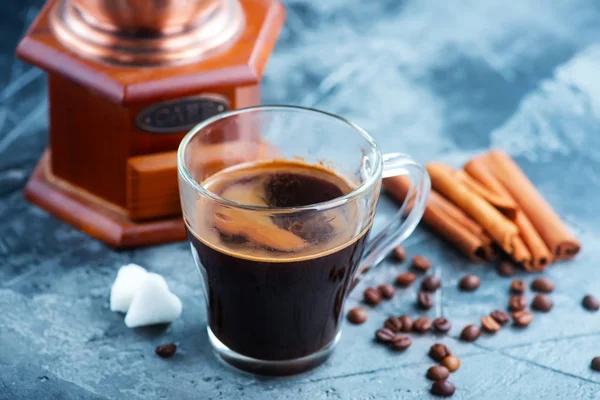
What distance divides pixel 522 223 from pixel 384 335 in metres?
0.44

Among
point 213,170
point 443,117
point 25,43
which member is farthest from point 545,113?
point 25,43

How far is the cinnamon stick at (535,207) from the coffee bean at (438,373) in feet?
1.43

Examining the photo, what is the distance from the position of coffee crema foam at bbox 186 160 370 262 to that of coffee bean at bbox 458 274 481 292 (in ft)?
1.25

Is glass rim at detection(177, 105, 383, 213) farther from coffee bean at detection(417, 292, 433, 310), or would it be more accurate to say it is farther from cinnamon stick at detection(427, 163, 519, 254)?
cinnamon stick at detection(427, 163, 519, 254)

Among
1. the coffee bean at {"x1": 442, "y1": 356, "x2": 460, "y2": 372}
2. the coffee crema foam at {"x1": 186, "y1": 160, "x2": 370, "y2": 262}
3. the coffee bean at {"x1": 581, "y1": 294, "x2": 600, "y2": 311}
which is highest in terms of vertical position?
the coffee crema foam at {"x1": 186, "y1": 160, "x2": 370, "y2": 262}

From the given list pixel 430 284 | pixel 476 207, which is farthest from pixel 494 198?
pixel 430 284

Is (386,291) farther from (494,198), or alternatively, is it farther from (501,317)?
(494,198)

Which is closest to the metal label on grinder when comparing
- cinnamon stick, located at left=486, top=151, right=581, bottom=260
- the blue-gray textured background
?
the blue-gray textured background

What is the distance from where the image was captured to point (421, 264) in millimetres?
1979

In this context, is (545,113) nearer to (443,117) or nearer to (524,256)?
(443,117)

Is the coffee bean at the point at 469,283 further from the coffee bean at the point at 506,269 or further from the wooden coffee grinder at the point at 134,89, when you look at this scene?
the wooden coffee grinder at the point at 134,89

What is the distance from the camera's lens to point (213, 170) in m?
1.72

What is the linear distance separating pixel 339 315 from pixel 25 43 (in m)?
0.84

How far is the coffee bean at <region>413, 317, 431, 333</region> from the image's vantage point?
5.99 feet
